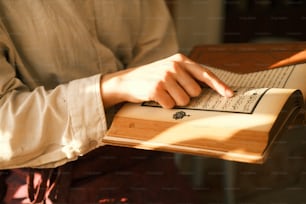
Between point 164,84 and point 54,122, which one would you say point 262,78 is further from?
point 54,122

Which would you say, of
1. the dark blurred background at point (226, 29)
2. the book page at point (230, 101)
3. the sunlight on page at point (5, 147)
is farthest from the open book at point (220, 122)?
the dark blurred background at point (226, 29)

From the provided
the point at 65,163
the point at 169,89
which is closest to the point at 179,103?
the point at 169,89

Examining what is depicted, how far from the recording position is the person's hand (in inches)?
18.1

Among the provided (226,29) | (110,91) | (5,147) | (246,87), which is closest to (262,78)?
(246,87)

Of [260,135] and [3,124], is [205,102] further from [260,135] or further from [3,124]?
[3,124]

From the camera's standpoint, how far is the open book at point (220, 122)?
0.39 m

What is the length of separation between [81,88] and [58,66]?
0.10m

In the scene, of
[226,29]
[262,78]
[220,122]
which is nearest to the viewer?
[220,122]

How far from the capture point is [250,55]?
61 centimetres

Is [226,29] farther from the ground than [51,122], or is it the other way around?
[51,122]

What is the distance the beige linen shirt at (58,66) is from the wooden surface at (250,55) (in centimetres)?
12

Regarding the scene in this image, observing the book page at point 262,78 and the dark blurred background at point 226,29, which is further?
the dark blurred background at point 226,29

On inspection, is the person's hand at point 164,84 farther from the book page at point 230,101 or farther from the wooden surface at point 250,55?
the wooden surface at point 250,55

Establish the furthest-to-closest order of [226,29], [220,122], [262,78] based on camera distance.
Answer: [226,29] → [262,78] → [220,122]
